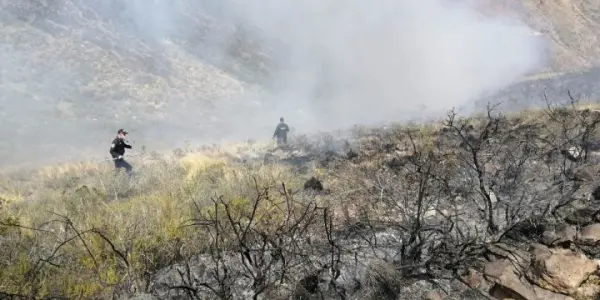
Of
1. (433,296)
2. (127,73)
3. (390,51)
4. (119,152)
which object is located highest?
(390,51)

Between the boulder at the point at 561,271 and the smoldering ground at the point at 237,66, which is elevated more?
the smoldering ground at the point at 237,66

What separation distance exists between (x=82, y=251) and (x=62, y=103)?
17691 millimetres

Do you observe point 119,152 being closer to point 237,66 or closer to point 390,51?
point 237,66

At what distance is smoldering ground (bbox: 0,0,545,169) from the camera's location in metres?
18.5

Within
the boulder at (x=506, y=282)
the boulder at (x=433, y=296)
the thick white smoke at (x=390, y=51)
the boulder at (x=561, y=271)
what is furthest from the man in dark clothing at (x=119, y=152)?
the thick white smoke at (x=390, y=51)

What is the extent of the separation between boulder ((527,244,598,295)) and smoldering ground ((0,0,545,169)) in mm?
14030

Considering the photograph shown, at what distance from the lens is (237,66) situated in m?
25.7

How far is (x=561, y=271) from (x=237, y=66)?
24079 mm

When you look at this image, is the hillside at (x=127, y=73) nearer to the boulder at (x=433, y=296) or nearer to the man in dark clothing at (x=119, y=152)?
the man in dark clothing at (x=119, y=152)

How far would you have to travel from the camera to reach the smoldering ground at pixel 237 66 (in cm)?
1845

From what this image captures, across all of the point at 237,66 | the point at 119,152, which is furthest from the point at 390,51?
the point at 119,152

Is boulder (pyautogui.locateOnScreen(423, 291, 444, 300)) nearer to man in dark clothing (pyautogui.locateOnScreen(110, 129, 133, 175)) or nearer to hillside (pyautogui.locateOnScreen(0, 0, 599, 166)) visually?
man in dark clothing (pyautogui.locateOnScreen(110, 129, 133, 175))

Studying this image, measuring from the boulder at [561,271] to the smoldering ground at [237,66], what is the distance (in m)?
14.0

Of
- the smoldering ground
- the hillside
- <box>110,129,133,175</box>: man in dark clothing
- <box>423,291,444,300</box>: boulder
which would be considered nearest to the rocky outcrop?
<box>423,291,444,300</box>: boulder
